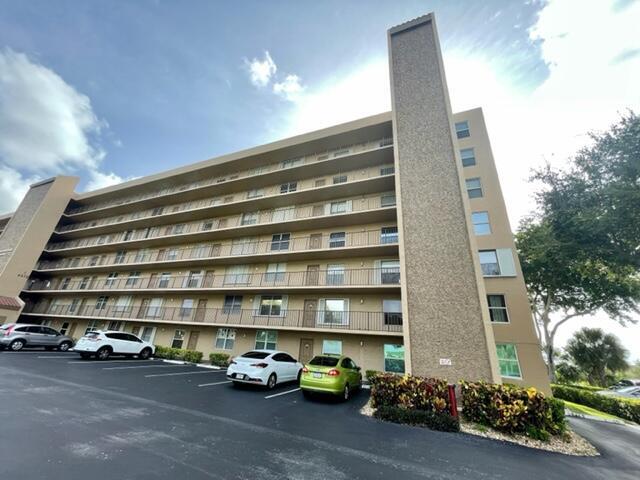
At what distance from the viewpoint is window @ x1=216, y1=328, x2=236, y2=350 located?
17.3m

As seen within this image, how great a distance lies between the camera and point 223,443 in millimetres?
4855

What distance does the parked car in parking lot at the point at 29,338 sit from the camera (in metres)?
15.6

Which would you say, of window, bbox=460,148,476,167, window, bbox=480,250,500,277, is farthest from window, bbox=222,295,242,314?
window, bbox=460,148,476,167

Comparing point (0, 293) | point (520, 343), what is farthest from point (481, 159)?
point (0, 293)

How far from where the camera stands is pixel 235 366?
9.77 meters

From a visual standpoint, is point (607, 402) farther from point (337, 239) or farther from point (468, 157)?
point (337, 239)

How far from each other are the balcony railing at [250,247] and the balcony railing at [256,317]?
154 inches

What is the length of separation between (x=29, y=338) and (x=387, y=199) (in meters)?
25.1

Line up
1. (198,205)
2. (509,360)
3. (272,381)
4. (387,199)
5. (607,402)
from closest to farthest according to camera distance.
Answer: (272,381), (509,360), (607,402), (387,199), (198,205)

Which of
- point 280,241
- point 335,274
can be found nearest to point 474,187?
point 335,274

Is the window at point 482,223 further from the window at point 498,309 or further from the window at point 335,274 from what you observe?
the window at point 335,274

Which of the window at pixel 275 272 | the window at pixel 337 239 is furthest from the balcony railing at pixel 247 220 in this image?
the window at pixel 275 272

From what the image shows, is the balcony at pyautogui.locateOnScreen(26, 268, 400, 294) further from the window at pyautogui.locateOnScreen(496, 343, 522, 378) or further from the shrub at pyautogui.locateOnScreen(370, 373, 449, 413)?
the window at pyautogui.locateOnScreen(496, 343, 522, 378)

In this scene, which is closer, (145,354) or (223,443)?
(223,443)
